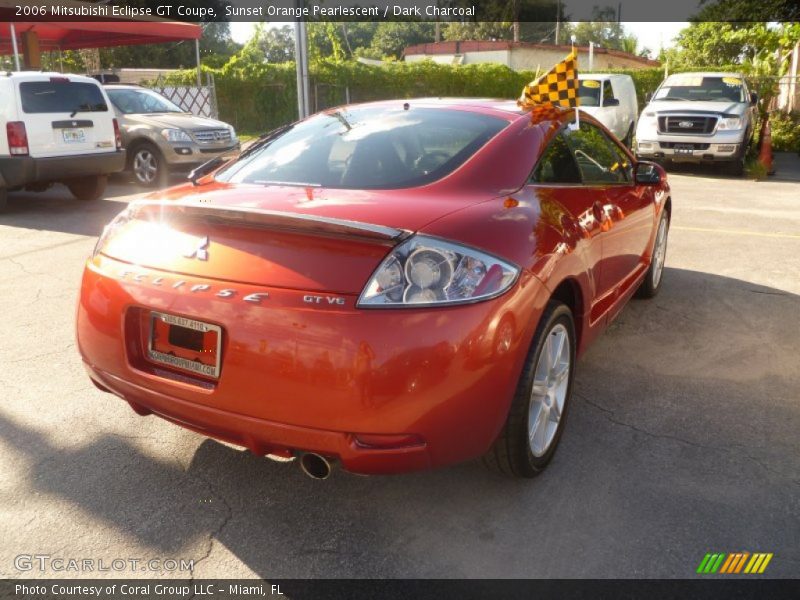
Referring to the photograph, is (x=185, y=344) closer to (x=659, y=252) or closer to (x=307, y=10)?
(x=659, y=252)

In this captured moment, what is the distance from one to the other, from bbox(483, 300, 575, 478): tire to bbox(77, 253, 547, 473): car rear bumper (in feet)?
0.37

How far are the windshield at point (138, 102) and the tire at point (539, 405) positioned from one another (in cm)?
1103

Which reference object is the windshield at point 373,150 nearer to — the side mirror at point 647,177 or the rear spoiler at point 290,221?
the rear spoiler at point 290,221

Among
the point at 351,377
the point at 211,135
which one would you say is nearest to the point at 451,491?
the point at 351,377

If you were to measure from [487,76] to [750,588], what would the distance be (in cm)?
2636

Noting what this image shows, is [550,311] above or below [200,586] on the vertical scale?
above

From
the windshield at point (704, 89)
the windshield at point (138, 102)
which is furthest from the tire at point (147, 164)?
the windshield at point (704, 89)

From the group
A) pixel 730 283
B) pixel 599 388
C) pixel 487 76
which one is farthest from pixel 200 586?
pixel 487 76

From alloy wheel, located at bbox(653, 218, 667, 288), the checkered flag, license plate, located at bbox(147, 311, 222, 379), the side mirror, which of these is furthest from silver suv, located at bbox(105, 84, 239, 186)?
license plate, located at bbox(147, 311, 222, 379)

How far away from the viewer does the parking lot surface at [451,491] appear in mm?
2535

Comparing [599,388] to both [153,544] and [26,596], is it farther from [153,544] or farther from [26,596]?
[26,596]

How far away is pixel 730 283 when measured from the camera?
6016 mm

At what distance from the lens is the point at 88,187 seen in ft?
34.1

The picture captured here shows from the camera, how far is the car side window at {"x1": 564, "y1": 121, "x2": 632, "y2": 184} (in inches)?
149
